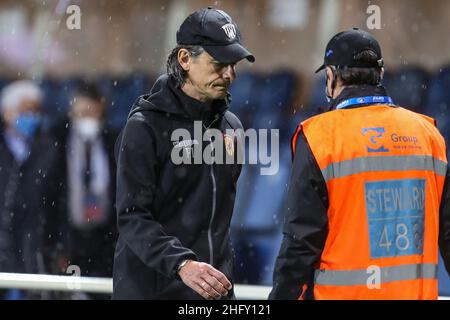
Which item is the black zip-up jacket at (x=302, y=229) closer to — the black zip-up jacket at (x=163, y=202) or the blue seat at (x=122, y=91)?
the black zip-up jacket at (x=163, y=202)

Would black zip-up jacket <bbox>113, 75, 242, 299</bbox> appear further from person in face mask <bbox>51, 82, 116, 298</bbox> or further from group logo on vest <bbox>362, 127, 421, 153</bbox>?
person in face mask <bbox>51, 82, 116, 298</bbox>

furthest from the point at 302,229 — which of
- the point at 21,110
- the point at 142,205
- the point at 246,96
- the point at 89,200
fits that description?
the point at 246,96

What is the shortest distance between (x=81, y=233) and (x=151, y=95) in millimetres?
3531

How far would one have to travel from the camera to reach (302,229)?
2.65m

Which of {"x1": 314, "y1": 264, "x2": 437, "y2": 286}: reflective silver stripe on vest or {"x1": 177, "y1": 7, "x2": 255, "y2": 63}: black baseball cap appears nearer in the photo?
{"x1": 314, "y1": 264, "x2": 437, "y2": 286}: reflective silver stripe on vest

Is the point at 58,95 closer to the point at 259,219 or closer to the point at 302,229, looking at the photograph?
the point at 259,219

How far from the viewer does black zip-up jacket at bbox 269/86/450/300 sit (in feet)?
8.68

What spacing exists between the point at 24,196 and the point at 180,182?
2708mm

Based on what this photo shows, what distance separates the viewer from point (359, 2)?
8.59m

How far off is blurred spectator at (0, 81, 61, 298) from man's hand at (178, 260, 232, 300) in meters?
2.79

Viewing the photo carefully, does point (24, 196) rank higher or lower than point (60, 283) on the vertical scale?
higher

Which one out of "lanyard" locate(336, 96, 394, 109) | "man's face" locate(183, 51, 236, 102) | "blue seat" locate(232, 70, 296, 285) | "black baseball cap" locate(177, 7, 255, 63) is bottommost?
"blue seat" locate(232, 70, 296, 285)

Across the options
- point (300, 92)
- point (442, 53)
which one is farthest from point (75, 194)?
point (442, 53)

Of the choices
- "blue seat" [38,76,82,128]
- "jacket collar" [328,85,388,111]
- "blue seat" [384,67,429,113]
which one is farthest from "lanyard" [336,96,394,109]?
"blue seat" [38,76,82,128]
